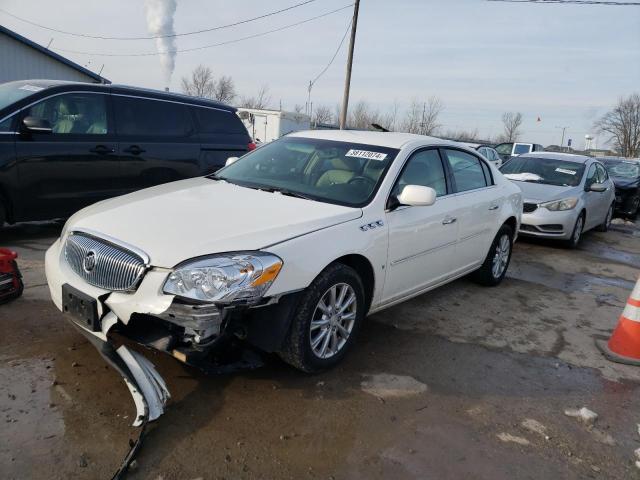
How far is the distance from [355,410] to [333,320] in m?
0.60

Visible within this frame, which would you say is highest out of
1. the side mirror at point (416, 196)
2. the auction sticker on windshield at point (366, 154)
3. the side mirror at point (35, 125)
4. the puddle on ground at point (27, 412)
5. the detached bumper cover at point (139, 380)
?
the auction sticker on windshield at point (366, 154)

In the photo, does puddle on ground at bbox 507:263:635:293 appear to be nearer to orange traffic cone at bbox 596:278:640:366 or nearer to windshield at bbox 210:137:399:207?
orange traffic cone at bbox 596:278:640:366

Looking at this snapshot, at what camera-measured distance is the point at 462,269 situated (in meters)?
5.00

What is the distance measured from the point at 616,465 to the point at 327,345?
176 cm

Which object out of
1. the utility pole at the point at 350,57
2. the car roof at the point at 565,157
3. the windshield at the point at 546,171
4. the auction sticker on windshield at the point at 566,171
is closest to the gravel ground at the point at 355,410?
the windshield at the point at 546,171

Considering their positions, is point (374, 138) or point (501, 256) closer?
point (374, 138)

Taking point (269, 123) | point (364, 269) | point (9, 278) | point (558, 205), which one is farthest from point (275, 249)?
point (269, 123)

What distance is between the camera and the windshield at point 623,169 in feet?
46.9

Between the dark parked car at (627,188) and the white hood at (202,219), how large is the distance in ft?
41.5

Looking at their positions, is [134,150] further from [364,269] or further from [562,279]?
[562,279]

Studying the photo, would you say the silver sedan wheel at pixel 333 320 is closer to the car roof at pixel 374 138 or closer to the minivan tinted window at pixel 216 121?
the car roof at pixel 374 138

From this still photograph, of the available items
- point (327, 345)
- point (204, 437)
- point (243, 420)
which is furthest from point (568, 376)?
point (204, 437)

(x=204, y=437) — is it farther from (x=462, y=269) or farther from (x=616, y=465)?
(x=462, y=269)

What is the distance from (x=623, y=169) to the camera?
48.1ft
